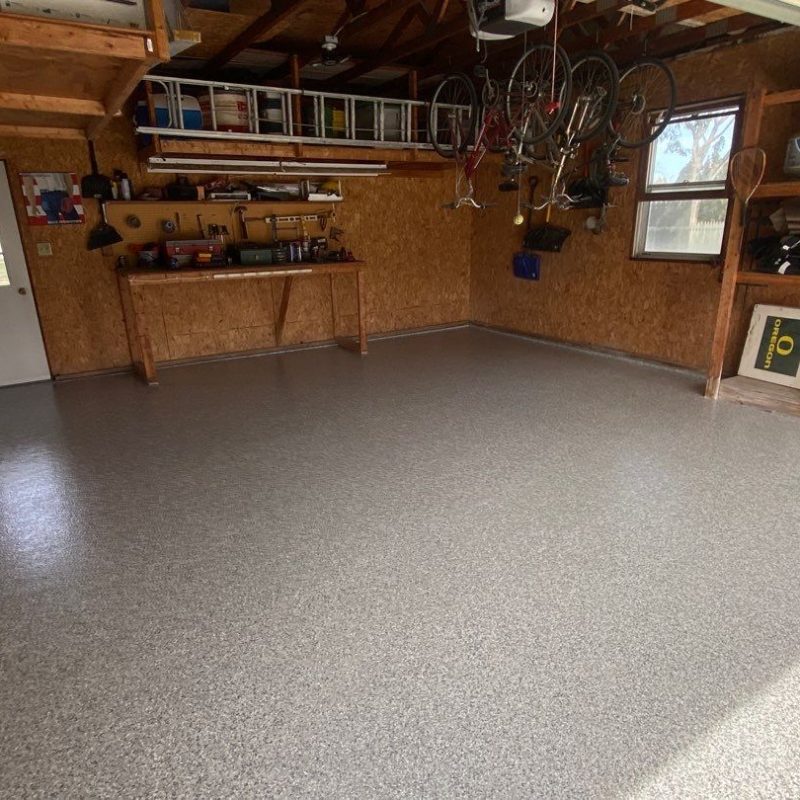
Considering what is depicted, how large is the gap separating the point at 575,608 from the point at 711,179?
14.4 ft

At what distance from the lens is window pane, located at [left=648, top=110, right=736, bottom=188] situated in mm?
4859

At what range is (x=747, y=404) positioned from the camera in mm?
4488

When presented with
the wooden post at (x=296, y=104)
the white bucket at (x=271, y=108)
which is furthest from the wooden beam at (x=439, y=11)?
the white bucket at (x=271, y=108)

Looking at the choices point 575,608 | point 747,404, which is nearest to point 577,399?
point 747,404

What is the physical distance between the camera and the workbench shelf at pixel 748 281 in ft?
13.0

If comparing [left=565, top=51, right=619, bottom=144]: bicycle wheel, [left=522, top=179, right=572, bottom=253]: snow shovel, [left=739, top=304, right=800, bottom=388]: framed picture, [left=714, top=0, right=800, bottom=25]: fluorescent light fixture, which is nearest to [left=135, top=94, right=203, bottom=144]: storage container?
[left=565, top=51, right=619, bottom=144]: bicycle wheel

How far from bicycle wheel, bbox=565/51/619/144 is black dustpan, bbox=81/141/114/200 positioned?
421 centimetres

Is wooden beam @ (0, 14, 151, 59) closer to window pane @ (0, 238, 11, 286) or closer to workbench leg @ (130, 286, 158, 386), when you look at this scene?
workbench leg @ (130, 286, 158, 386)

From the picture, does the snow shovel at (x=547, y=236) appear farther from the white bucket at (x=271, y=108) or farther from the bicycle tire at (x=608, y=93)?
the white bucket at (x=271, y=108)

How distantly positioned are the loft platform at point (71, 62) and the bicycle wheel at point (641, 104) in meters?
3.75

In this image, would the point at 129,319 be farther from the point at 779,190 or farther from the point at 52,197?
the point at 779,190

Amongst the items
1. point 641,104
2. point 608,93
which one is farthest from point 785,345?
point 608,93

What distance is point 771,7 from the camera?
7.97 feet

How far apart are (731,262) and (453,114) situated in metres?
2.91
